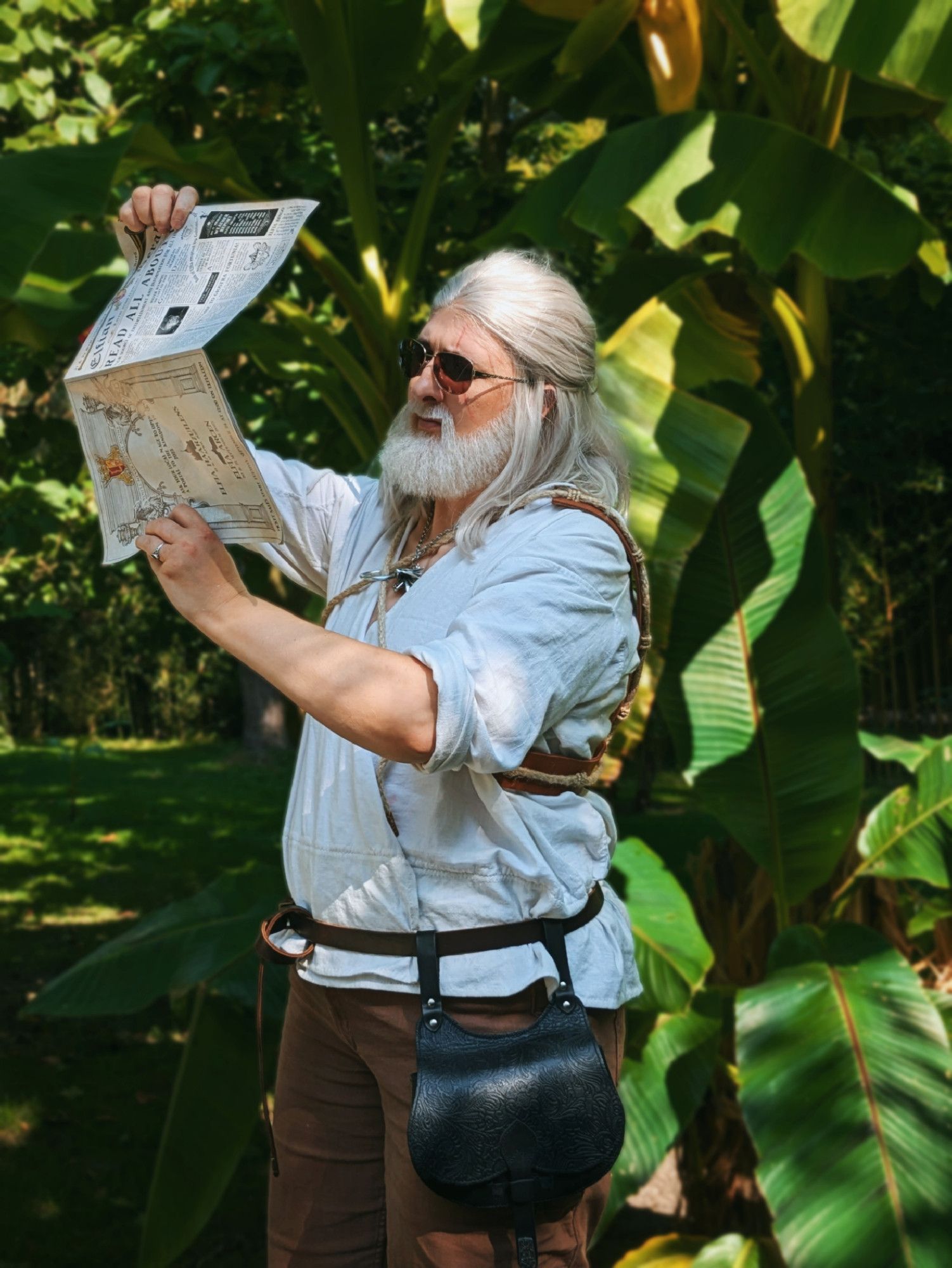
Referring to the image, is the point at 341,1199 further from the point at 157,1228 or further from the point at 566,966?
the point at 157,1228

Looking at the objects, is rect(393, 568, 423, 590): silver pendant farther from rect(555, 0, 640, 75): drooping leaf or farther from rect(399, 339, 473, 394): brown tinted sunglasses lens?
rect(555, 0, 640, 75): drooping leaf

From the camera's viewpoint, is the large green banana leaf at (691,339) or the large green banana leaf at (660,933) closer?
the large green banana leaf at (660,933)

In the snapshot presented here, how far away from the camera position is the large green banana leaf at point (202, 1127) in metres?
2.92

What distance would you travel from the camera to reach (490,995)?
152cm

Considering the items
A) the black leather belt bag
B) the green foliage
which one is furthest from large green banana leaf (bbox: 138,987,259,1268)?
the black leather belt bag

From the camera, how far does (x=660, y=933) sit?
312 centimetres

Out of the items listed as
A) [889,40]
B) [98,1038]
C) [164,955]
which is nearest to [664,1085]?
[164,955]

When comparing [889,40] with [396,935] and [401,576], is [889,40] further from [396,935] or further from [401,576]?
[396,935]

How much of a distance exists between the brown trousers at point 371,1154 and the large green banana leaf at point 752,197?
183 centimetres

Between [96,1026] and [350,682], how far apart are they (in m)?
4.36

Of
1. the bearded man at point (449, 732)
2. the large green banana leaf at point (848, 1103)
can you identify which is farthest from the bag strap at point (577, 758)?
the large green banana leaf at point (848, 1103)

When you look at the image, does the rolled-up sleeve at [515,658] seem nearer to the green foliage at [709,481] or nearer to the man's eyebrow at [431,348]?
the man's eyebrow at [431,348]

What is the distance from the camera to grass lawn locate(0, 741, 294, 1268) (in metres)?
3.66

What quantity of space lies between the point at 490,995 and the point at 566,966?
Result: 0.32ft
